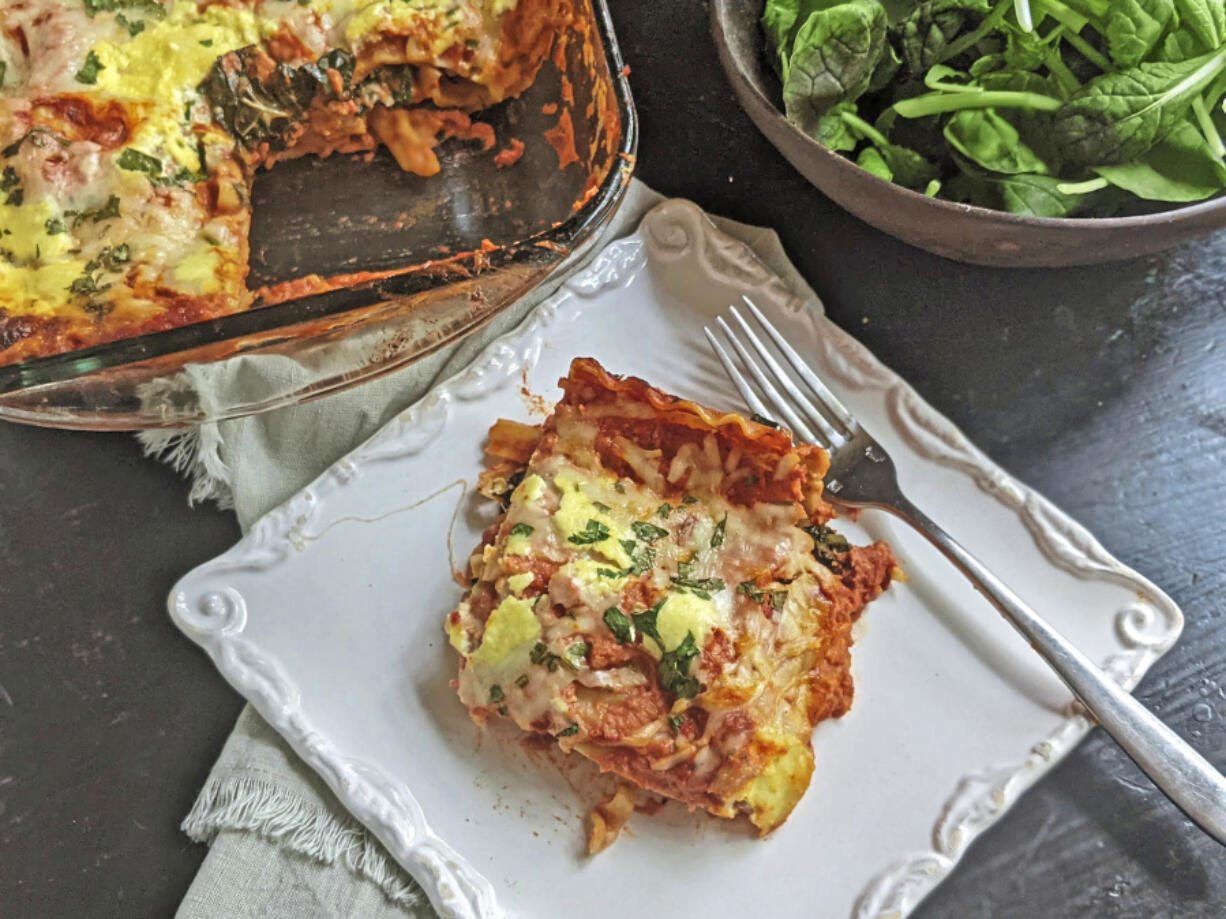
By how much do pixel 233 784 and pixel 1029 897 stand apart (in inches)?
45.3

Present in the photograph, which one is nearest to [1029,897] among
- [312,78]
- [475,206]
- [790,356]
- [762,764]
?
[762,764]

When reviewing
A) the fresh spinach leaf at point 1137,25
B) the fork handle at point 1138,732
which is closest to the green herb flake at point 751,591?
the fork handle at point 1138,732

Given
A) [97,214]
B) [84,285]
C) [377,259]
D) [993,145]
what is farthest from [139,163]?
[993,145]

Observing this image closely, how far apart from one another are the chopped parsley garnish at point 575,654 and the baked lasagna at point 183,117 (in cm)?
72

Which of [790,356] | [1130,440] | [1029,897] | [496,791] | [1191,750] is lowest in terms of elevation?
[1029,897]

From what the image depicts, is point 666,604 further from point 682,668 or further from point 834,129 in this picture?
point 834,129

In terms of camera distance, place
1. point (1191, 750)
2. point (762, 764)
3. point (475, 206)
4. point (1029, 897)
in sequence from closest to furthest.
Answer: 1. point (762, 764)
2. point (1191, 750)
3. point (1029, 897)
4. point (475, 206)

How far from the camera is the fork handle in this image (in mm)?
1426

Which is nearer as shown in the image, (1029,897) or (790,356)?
(1029,897)

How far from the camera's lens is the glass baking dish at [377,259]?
135cm

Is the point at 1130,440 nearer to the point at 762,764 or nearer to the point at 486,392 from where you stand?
the point at 762,764

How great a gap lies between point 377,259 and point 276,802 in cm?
87

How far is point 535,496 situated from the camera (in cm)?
142

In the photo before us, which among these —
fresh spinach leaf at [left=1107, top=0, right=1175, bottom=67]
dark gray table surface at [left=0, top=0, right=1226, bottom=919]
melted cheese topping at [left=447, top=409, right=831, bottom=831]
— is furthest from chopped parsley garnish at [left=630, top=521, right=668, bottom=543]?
fresh spinach leaf at [left=1107, top=0, right=1175, bottom=67]
